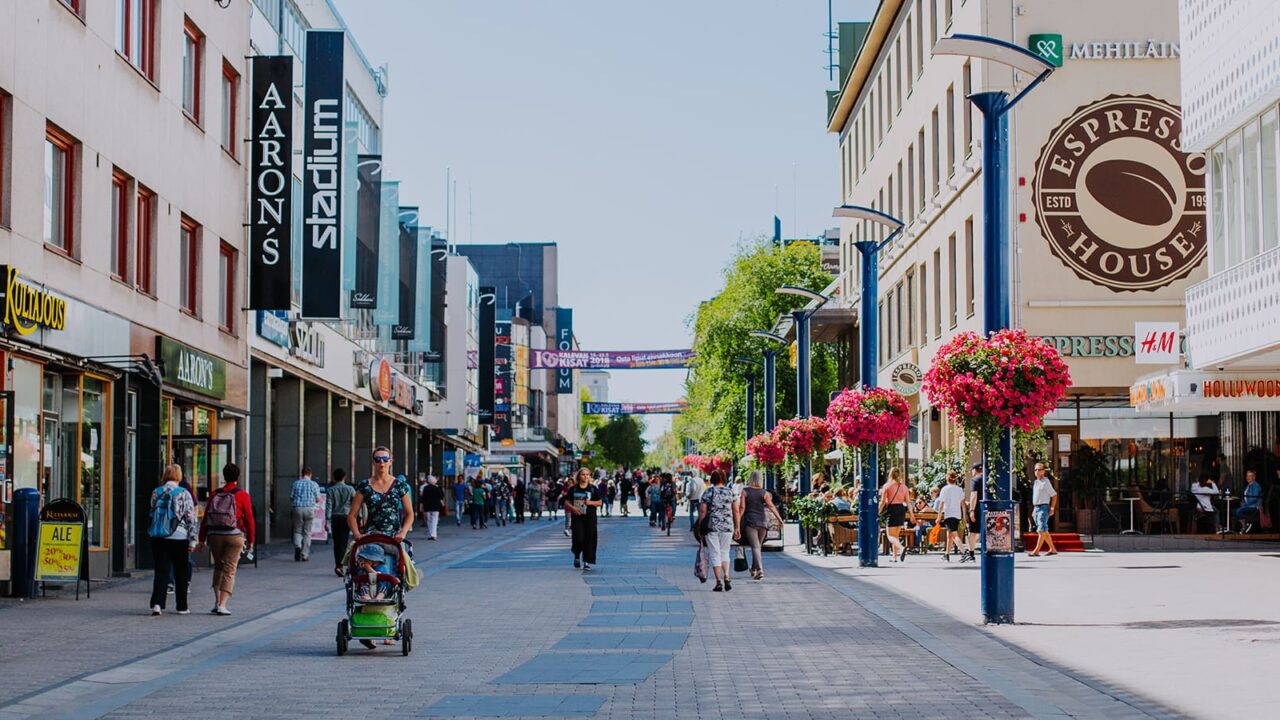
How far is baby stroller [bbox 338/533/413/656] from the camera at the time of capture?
14.3 m

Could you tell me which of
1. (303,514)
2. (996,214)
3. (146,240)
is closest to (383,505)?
(996,214)

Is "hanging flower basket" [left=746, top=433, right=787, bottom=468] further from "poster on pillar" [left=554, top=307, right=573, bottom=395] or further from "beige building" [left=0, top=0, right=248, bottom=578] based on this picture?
"poster on pillar" [left=554, top=307, right=573, bottom=395]

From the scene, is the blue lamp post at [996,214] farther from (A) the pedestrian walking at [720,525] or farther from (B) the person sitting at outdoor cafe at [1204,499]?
(B) the person sitting at outdoor cafe at [1204,499]

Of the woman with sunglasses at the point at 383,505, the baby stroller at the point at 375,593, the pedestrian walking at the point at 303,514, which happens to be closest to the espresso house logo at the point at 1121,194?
the pedestrian walking at the point at 303,514

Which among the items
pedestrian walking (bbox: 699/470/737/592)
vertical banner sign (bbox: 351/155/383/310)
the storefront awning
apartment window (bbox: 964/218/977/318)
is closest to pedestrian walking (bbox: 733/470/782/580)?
pedestrian walking (bbox: 699/470/737/592)

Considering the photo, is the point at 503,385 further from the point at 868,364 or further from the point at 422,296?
the point at 868,364

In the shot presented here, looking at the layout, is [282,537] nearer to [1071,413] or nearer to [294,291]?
[294,291]

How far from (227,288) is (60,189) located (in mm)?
10293

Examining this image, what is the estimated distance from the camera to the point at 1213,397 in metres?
31.0

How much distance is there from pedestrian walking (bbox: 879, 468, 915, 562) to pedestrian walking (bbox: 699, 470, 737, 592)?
792cm

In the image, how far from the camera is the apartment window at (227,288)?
33.7m

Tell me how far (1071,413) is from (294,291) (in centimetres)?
1773

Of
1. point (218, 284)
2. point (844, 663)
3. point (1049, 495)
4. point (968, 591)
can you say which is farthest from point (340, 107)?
point (844, 663)

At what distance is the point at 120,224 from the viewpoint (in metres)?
27.1
